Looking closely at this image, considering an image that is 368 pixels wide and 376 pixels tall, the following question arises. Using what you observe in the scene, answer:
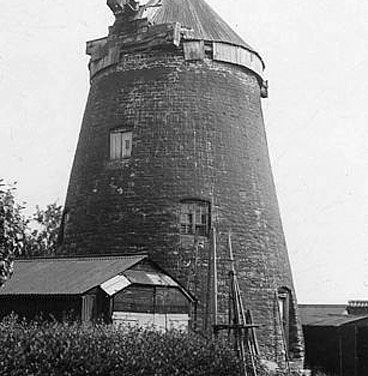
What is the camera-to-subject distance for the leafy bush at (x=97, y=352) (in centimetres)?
1262

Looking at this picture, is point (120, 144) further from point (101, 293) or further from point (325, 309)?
point (325, 309)

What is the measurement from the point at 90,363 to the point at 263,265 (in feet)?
28.0

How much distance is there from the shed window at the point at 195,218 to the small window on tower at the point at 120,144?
209 cm

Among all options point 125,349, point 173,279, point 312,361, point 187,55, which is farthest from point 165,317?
point 312,361

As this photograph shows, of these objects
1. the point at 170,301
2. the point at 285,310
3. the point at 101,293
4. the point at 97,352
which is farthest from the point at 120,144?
the point at 97,352

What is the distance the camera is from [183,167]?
20.6 m

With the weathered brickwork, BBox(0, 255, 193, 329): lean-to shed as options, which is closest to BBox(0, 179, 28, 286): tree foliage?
BBox(0, 255, 193, 329): lean-to shed

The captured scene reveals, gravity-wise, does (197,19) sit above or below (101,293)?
above

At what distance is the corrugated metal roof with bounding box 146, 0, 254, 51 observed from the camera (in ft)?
72.2

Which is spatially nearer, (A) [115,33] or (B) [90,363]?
(B) [90,363]

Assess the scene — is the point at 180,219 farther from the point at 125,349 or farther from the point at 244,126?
the point at 125,349

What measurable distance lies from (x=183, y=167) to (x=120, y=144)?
6.29 feet

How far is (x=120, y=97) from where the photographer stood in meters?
21.7

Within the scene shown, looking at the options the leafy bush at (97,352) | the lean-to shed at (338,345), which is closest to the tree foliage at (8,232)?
the leafy bush at (97,352)
